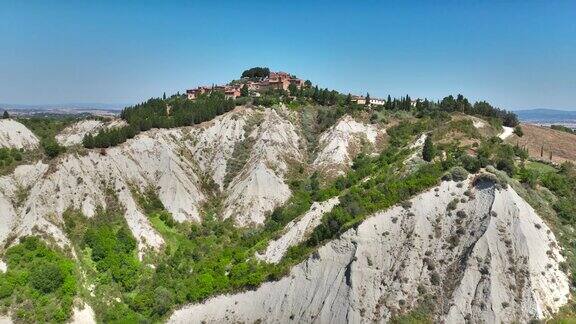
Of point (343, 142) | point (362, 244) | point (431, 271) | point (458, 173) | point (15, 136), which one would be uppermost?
point (343, 142)

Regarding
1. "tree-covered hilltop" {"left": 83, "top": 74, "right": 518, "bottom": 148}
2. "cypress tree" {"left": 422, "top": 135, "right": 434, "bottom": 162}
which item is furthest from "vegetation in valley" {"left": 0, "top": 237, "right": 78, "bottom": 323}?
"cypress tree" {"left": 422, "top": 135, "right": 434, "bottom": 162}

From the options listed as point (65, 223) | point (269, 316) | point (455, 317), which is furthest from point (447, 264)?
point (65, 223)

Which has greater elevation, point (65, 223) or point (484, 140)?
point (484, 140)

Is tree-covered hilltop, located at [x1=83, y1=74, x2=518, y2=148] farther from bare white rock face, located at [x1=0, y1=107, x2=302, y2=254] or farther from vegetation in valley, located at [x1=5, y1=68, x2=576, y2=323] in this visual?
vegetation in valley, located at [x1=5, y1=68, x2=576, y2=323]

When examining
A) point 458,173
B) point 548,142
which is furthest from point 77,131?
point 548,142

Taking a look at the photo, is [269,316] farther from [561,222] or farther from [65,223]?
[561,222]

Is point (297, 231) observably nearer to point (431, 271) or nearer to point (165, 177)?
point (431, 271)

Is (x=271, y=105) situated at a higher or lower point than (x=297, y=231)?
higher
